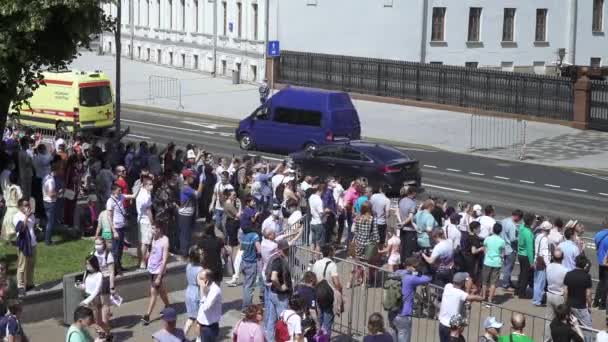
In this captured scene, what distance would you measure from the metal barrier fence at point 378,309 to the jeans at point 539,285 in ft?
3.92

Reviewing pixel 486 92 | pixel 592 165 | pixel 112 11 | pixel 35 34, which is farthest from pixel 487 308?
pixel 112 11

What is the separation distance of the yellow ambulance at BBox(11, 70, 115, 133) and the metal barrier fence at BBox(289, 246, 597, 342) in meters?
21.9

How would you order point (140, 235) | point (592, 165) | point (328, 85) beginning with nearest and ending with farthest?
point (140, 235)
point (592, 165)
point (328, 85)

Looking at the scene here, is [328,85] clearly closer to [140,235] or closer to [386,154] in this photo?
[386,154]

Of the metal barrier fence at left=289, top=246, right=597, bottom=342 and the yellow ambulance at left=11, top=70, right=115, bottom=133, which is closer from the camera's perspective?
the metal barrier fence at left=289, top=246, right=597, bottom=342

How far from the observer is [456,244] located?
18172 millimetres

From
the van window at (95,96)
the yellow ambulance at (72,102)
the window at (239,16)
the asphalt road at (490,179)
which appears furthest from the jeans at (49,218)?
the window at (239,16)

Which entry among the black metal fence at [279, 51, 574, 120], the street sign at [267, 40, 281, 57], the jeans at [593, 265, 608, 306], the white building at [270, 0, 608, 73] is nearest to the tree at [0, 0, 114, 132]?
the jeans at [593, 265, 608, 306]

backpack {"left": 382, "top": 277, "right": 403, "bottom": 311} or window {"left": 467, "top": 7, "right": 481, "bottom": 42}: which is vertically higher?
window {"left": 467, "top": 7, "right": 481, "bottom": 42}

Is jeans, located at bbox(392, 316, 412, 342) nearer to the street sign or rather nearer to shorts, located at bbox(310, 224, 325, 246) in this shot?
shorts, located at bbox(310, 224, 325, 246)

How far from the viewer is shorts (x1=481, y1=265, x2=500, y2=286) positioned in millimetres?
18469

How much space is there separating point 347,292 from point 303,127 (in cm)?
1892

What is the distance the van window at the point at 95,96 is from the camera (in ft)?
125

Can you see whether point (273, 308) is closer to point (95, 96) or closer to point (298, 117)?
point (298, 117)
